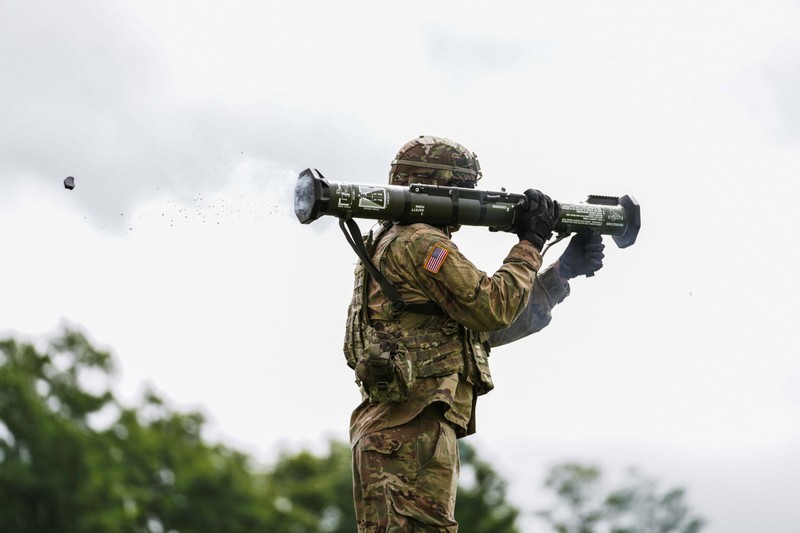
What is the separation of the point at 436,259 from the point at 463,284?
0.22 meters

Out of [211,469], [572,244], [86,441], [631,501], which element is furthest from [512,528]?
[572,244]

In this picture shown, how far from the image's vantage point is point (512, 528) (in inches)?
1752

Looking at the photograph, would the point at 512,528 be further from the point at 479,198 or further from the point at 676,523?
the point at 479,198

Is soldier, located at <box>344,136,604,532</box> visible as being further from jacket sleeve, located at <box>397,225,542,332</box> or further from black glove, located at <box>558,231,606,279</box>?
black glove, located at <box>558,231,606,279</box>

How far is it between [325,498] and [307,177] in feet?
115

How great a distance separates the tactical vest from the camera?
8.47 meters

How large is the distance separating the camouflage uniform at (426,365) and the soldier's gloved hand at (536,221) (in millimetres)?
82

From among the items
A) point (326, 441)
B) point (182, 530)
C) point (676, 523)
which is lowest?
point (182, 530)

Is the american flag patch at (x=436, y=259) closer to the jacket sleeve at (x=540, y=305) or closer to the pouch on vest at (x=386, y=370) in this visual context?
the pouch on vest at (x=386, y=370)

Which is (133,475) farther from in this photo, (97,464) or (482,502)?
(482,502)

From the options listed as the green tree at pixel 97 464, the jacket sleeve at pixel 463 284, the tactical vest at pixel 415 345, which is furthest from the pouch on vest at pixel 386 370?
the green tree at pixel 97 464

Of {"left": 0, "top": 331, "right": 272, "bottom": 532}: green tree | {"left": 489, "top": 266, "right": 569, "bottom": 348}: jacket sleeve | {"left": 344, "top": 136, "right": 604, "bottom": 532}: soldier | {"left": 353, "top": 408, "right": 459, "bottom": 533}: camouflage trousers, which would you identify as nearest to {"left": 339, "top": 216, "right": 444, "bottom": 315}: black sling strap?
{"left": 344, "top": 136, "right": 604, "bottom": 532}: soldier

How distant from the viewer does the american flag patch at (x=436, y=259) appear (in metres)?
8.45

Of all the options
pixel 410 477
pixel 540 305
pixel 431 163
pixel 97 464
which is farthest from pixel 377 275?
pixel 97 464
